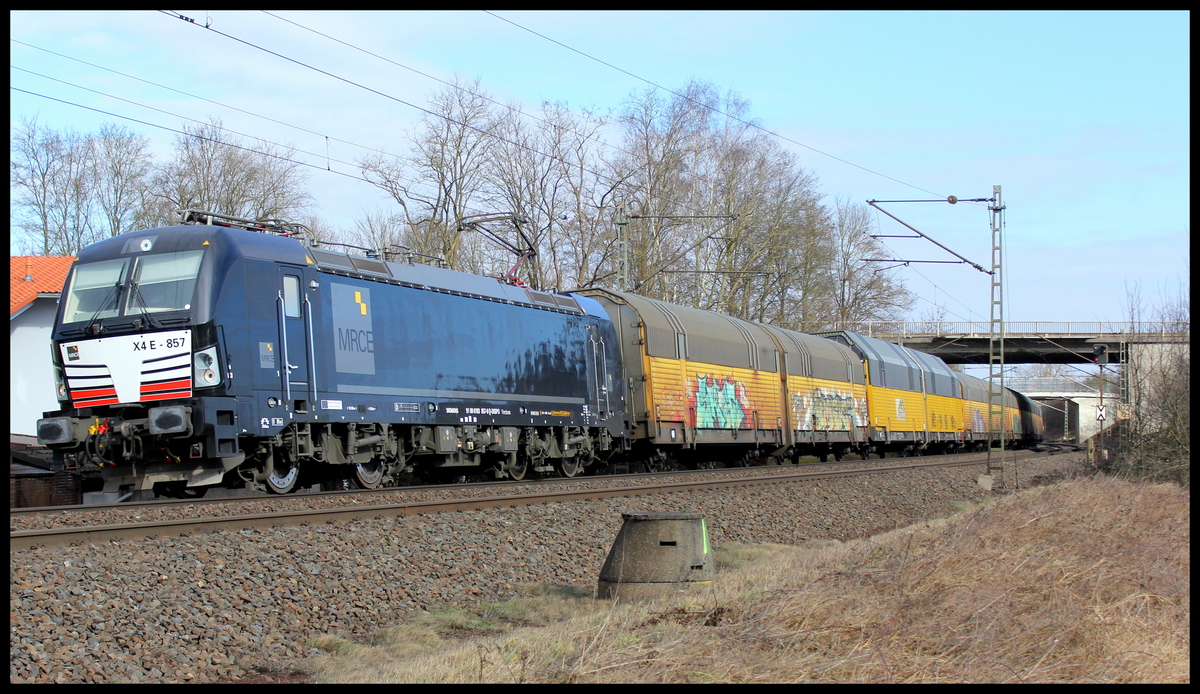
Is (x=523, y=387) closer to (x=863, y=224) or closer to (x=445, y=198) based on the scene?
(x=445, y=198)

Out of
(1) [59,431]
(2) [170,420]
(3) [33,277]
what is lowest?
(1) [59,431]

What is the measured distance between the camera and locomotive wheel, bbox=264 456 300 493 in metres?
13.2

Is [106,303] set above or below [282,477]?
above

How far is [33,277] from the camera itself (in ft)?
104

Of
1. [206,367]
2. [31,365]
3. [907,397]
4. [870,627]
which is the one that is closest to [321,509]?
[206,367]

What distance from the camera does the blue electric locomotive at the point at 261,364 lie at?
11867 mm

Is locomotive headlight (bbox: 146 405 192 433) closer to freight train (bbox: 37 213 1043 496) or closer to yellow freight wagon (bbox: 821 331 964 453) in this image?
freight train (bbox: 37 213 1043 496)

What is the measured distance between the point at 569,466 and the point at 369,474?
18.1ft

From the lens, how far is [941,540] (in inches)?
339

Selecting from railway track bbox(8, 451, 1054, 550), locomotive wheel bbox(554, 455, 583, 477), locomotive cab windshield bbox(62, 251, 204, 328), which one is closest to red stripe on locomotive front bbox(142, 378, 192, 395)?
locomotive cab windshield bbox(62, 251, 204, 328)

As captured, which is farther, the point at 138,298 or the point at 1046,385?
the point at 1046,385

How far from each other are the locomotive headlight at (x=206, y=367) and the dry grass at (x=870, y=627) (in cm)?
531

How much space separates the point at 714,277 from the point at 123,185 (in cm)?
2550

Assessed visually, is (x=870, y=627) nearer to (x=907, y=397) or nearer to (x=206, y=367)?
(x=206, y=367)
